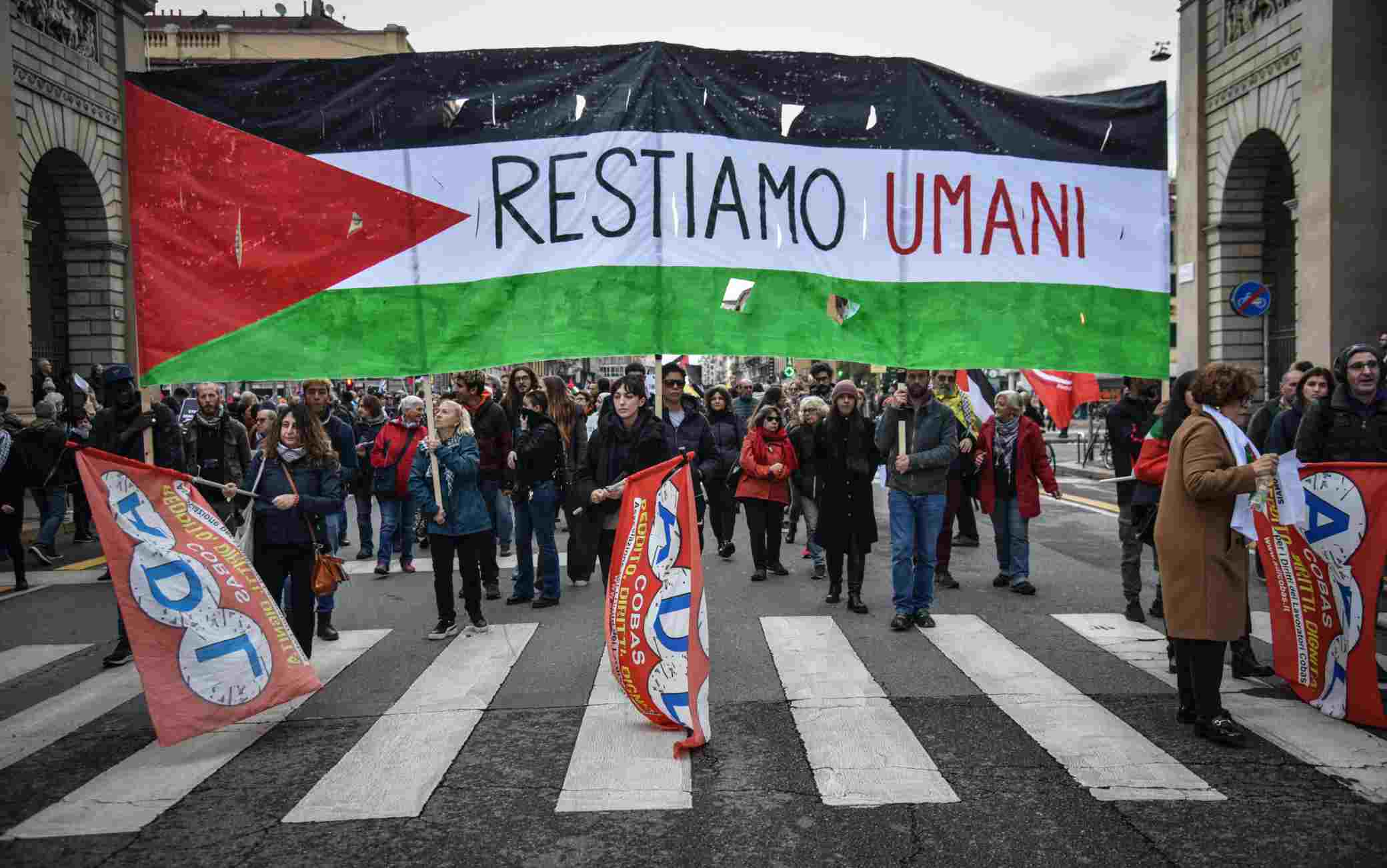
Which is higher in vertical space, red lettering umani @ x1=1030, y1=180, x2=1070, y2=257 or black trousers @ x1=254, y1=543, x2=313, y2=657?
red lettering umani @ x1=1030, y1=180, x2=1070, y2=257

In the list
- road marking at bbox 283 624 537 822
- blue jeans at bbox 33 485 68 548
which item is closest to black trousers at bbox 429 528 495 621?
road marking at bbox 283 624 537 822

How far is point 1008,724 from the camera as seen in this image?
17.4ft

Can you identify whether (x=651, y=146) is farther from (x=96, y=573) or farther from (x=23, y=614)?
(x=96, y=573)

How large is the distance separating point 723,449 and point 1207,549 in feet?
20.0

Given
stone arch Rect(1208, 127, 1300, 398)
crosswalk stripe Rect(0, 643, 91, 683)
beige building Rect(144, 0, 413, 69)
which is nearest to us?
crosswalk stripe Rect(0, 643, 91, 683)

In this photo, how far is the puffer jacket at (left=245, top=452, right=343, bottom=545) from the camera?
21.4 feet

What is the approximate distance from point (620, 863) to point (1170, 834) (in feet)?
6.78

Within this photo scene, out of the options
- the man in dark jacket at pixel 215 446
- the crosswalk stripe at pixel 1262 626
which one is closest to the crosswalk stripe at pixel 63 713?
the man in dark jacket at pixel 215 446

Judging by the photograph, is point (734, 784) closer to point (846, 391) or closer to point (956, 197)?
point (956, 197)

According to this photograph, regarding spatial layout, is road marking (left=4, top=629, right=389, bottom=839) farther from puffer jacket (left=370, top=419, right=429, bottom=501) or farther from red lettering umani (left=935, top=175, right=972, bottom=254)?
red lettering umani (left=935, top=175, right=972, bottom=254)

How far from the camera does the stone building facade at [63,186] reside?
19.1m

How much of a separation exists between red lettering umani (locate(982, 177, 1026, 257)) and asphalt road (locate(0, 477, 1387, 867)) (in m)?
2.48

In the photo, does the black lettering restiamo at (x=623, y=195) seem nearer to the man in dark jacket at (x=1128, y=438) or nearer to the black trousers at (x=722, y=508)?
the man in dark jacket at (x=1128, y=438)

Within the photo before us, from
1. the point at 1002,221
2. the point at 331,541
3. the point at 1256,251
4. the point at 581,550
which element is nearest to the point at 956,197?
the point at 1002,221
